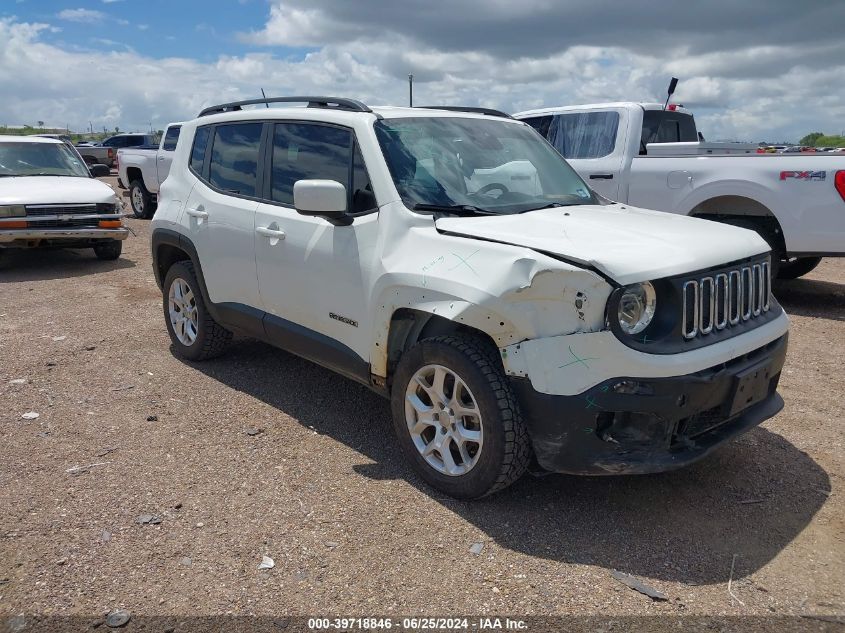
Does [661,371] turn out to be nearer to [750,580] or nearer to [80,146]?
[750,580]

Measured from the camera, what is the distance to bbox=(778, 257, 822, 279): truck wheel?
8.55 m

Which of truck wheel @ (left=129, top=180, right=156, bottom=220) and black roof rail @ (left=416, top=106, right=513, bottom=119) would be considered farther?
truck wheel @ (left=129, top=180, right=156, bottom=220)

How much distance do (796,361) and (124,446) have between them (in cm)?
501

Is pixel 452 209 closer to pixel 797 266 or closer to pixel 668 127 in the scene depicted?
pixel 668 127

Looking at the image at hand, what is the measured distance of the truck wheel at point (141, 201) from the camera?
52.2 feet

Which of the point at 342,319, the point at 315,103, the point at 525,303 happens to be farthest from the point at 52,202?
the point at 525,303

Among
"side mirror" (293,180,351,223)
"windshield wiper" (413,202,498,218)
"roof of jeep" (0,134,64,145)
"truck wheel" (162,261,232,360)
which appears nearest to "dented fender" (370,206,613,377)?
"windshield wiper" (413,202,498,218)

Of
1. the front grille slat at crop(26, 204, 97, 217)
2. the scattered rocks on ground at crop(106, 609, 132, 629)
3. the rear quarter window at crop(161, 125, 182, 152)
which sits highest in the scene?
the rear quarter window at crop(161, 125, 182, 152)

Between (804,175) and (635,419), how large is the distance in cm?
500

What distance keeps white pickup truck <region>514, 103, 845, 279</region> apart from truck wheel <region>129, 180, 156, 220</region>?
9.97 metres

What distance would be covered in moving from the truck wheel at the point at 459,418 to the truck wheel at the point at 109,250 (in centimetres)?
820

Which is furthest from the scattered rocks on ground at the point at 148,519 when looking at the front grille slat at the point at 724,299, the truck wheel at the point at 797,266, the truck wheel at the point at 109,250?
the truck wheel at the point at 109,250

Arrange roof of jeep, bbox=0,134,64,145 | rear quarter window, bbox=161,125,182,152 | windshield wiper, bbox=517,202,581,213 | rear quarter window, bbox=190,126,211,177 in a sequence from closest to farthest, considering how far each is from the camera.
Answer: windshield wiper, bbox=517,202,581,213
rear quarter window, bbox=190,126,211,177
roof of jeep, bbox=0,134,64,145
rear quarter window, bbox=161,125,182,152

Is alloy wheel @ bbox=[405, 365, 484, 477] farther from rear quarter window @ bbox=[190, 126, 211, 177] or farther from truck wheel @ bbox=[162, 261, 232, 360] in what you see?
rear quarter window @ bbox=[190, 126, 211, 177]
